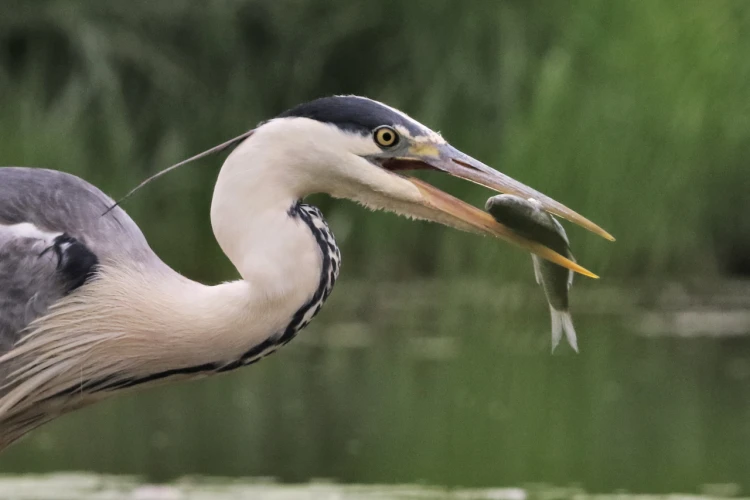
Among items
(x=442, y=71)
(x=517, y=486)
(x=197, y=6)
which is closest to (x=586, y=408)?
(x=517, y=486)

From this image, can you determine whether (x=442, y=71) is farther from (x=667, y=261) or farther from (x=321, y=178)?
(x=321, y=178)

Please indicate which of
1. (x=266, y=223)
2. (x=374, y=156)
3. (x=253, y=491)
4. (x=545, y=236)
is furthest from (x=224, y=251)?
(x=253, y=491)

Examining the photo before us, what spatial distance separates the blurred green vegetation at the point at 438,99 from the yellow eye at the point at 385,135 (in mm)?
5535

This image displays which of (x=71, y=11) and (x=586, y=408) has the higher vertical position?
(x=71, y=11)

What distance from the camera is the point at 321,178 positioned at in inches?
184

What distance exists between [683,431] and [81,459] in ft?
8.25

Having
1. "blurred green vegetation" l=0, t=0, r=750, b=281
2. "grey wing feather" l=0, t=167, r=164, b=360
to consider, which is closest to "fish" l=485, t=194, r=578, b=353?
"grey wing feather" l=0, t=167, r=164, b=360

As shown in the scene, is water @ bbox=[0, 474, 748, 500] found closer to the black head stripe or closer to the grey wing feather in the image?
the grey wing feather

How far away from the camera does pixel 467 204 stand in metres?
4.64

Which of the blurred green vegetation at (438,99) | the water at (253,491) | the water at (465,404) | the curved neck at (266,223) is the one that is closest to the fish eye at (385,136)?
the curved neck at (266,223)

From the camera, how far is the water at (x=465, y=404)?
258 inches

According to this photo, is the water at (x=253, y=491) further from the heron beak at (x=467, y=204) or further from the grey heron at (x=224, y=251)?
the heron beak at (x=467, y=204)

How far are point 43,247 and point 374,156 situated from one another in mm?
981

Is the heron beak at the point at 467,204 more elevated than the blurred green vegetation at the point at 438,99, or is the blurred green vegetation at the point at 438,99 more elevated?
the blurred green vegetation at the point at 438,99
